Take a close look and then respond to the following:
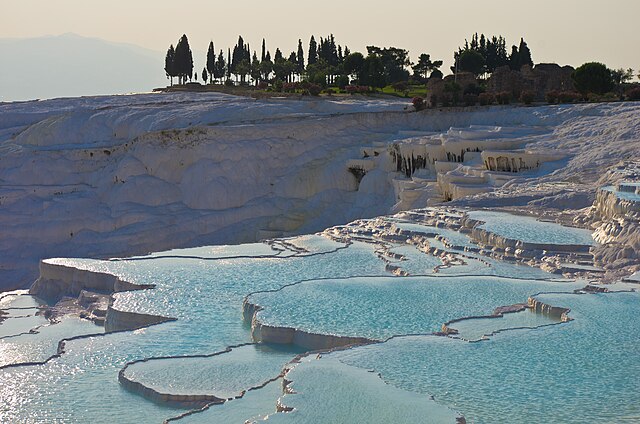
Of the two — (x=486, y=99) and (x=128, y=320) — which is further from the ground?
(x=486, y=99)

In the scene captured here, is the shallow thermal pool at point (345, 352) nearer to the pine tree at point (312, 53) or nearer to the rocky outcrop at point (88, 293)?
the rocky outcrop at point (88, 293)

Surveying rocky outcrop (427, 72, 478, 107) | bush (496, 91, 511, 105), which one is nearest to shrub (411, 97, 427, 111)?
rocky outcrop (427, 72, 478, 107)

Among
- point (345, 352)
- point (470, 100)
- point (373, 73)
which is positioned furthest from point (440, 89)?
point (345, 352)

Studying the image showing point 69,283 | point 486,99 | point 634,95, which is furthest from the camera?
point 486,99

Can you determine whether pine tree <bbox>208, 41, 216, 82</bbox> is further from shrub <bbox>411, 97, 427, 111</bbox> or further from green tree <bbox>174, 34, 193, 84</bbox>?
shrub <bbox>411, 97, 427, 111</bbox>

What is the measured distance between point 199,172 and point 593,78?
14.5 m

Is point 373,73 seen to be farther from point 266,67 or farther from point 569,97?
point 569,97

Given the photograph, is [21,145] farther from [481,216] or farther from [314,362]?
[314,362]

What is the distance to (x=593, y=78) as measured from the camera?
3403 centimetres

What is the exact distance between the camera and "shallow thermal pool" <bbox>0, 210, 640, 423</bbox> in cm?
907

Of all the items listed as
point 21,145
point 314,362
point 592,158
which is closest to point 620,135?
point 592,158

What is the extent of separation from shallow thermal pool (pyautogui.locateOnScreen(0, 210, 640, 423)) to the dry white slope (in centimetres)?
1059

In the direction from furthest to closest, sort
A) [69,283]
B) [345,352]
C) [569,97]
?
[569,97] < [69,283] < [345,352]

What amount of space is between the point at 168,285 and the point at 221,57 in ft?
148
